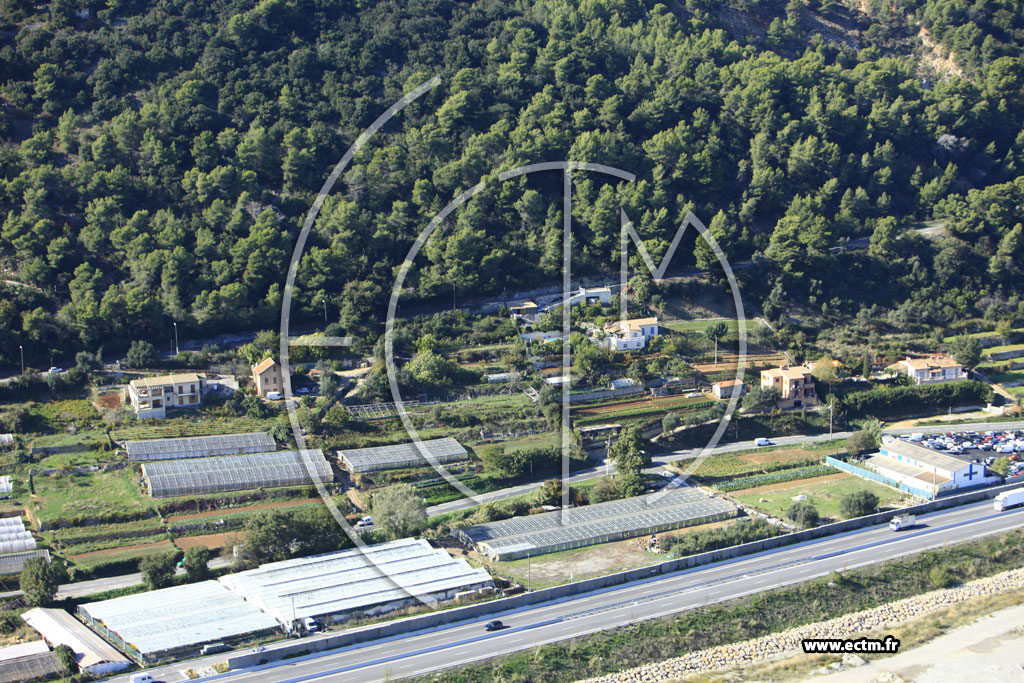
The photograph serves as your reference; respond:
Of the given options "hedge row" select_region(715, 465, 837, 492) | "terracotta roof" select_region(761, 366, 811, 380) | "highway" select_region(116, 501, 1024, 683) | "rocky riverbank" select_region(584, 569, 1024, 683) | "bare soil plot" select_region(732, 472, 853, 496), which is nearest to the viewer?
"highway" select_region(116, 501, 1024, 683)

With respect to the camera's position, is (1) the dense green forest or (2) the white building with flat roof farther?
(1) the dense green forest

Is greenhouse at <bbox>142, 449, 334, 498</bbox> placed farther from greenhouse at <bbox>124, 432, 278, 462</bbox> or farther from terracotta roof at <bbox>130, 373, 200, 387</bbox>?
terracotta roof at <bbox>130, 373, 200, 387</bbox>

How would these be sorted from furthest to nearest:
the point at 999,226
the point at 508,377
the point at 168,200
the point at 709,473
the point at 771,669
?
the point at 999,226
the point at 168,200
the point at 508,377
the point at 709,473
the point at 771,669

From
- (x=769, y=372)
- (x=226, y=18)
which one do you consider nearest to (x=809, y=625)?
(x=769, y=372)

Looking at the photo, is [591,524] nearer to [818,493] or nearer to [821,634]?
[821,634]

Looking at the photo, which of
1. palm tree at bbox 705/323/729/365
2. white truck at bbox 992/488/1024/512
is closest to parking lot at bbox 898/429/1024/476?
white truck at bbox 992/488/1024/512

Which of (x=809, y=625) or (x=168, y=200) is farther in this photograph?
(x=168, y=200)

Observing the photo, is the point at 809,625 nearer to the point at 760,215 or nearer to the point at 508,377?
the point at 508,377
